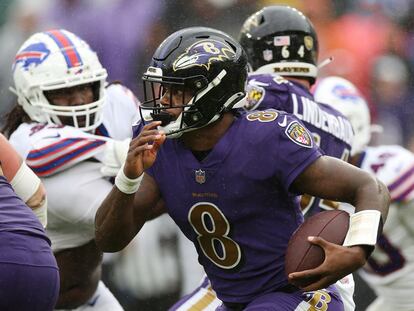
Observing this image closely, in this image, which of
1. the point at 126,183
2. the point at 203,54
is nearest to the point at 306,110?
the point at 203,54

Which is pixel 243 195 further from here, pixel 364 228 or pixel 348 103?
pixel 348 103

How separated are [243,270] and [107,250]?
1.72ft

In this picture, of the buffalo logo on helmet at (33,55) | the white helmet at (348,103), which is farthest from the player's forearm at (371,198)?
the white helmet at (348,103)

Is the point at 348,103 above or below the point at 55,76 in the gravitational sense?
below

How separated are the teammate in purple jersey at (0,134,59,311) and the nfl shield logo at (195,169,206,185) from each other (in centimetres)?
59

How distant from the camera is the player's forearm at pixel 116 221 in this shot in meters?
3.77

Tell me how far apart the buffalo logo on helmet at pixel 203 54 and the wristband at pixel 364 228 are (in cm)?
77

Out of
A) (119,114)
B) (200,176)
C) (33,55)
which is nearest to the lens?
(200,176)

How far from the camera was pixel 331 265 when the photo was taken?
332 centimetres

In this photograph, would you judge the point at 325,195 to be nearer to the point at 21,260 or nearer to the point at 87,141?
the point at 21,260

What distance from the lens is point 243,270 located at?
12.5 feet

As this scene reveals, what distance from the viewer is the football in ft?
11.1

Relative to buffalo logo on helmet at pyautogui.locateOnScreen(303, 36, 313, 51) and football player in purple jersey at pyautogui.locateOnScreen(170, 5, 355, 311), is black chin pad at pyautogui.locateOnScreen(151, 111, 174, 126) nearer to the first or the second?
football player in purple jersey at pyautogui.locateOnScreen(170, 5, 355, 311)

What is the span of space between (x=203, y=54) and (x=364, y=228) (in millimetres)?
869
